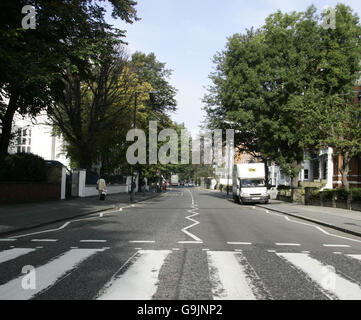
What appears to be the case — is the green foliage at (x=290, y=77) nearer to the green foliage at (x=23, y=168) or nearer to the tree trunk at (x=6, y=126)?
the green foliage at (x=23, y=168)

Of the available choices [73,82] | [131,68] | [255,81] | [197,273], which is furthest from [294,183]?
[197,273]

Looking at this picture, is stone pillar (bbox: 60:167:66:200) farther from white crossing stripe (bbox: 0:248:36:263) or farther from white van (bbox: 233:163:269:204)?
white crossing stripe (bbox: 0:248:36:263)

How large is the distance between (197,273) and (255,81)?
2758 centimetres

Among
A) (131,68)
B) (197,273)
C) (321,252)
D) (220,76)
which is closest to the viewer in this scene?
(197,273)

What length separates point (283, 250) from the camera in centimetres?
795

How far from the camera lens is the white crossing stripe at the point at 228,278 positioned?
454 cm

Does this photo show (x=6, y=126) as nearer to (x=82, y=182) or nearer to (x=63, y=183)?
(x=63, y=183)

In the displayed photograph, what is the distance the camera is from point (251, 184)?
27.9m

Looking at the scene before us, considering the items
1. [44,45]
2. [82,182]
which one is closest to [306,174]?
[82,182]

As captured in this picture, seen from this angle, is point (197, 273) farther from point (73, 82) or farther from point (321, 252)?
point (73, 82)

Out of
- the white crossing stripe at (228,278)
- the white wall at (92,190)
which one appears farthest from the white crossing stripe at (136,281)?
the white wall at (92,190)

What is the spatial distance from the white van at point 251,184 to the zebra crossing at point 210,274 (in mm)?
19483

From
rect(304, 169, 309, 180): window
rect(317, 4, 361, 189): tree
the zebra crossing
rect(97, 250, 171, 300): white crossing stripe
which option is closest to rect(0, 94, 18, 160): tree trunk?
the zebra crossing

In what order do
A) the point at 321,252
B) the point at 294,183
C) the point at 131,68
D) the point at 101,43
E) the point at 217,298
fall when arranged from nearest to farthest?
the point at 217,298, the point at 321,252, the point at 101,43, the point at 294,183, the point at 131,68
